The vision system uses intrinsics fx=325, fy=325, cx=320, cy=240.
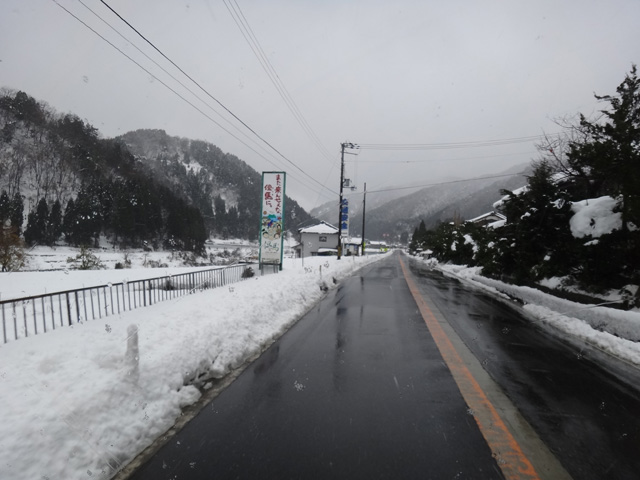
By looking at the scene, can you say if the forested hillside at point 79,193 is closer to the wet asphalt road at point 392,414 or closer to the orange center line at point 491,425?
the wet asphalt road at point 392,414

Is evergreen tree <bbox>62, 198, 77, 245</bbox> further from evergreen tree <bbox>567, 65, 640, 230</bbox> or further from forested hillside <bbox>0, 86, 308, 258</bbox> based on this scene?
evergreen tree <bbox>567, 65, 640, 230</bbox>

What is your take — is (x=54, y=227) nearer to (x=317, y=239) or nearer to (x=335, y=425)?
(x=317, y=239)

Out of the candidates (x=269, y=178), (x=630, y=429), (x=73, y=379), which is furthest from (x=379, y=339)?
(x=269, y=178)

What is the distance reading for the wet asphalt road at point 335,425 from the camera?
8.25ft

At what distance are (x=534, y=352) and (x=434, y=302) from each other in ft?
15.4

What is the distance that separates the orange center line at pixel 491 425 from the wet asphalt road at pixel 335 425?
0.27 ft

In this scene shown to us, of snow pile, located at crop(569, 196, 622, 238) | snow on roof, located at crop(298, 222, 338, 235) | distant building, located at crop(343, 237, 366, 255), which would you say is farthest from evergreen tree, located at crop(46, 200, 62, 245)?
snow pile, located at crop(569, 196, 622, 238)

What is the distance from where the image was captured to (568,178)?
39.2ft

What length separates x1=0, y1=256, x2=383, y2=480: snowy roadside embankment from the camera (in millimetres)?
2438

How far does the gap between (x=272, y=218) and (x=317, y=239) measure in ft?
150

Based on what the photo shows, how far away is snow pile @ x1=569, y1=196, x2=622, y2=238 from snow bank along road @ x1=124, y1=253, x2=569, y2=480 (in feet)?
17.7

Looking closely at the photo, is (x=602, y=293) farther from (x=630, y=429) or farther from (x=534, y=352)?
(x=630, y=429)

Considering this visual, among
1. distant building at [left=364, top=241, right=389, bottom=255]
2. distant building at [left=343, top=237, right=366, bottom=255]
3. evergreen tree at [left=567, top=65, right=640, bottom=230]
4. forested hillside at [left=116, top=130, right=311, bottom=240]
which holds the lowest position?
distant building at [left=364, top=241, right=389, bottom=255]

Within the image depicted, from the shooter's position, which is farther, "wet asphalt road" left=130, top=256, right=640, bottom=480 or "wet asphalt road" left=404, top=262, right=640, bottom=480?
"wet asphalt road" left=404, top=262, right=640, bottom=480
